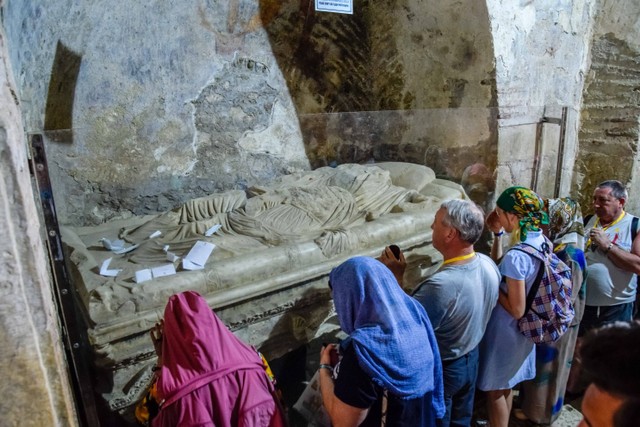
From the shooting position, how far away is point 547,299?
2207 millimetres

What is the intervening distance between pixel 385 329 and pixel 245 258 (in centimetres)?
150

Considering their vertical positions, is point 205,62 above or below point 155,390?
above

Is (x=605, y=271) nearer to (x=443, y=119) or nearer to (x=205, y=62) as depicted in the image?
(x=443, y=119)

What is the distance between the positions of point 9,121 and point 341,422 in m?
1.37

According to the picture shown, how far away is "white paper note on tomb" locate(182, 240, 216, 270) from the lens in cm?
276

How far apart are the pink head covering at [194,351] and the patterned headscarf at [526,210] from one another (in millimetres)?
1462

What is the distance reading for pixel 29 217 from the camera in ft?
3.85

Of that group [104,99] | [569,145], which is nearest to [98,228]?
[104,99]

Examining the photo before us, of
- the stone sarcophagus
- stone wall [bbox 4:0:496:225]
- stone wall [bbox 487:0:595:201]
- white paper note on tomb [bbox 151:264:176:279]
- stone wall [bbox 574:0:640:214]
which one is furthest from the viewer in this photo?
stone wall [bbox 574:0:640:214]

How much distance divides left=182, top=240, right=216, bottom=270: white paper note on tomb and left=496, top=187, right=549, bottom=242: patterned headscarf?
1816 millimetres

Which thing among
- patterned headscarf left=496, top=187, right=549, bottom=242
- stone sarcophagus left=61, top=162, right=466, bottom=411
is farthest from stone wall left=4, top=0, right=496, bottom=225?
patterned headscarf left=496, top=187, right=549, bottom=242

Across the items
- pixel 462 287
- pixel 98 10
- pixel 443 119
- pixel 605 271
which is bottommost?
pixel 605 271

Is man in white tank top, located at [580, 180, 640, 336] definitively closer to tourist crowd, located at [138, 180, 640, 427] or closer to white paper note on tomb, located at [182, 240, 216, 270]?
tourist crowd, located at [138, 180, 640, 427]

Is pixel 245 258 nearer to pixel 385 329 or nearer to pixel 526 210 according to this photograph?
pixel 385 329
